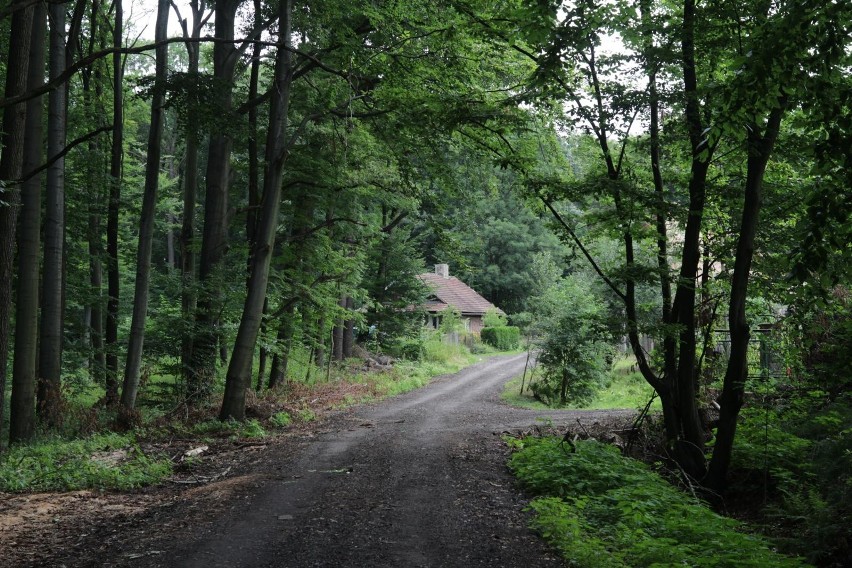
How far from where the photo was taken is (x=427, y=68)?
13.1 meters

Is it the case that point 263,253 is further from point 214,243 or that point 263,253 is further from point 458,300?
point 458,300

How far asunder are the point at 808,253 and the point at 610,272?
549 cm

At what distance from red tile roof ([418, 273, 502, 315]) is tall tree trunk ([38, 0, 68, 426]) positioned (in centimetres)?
4084

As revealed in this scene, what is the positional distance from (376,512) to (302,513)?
0.78m

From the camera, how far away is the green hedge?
48844 millimetres

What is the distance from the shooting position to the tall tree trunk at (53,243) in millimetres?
12188

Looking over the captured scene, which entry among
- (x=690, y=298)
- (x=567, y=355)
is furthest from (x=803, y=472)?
(x=567, y=355)

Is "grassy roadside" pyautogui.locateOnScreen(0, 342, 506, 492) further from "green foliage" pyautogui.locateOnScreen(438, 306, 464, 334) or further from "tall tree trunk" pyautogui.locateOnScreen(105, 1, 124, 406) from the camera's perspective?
"green foliage" pyautogui.locateOnScreen(438, 306, 464, 334)

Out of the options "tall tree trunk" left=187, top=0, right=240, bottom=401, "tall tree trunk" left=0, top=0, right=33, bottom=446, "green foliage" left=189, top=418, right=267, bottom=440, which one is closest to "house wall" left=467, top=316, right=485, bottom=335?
"tall tree trunk" left=187, top=0, right=240, bottom=401

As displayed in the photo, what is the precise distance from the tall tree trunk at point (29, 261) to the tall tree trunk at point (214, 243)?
4181 millimetres

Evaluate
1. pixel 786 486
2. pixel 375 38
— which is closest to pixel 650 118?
pixel 786 486

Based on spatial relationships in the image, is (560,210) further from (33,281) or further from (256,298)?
(33,281)

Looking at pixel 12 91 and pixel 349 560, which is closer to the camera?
pixel 349 560

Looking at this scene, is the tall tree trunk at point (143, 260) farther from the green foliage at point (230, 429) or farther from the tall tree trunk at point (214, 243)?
the tall tree trunk at point (214, 243)
